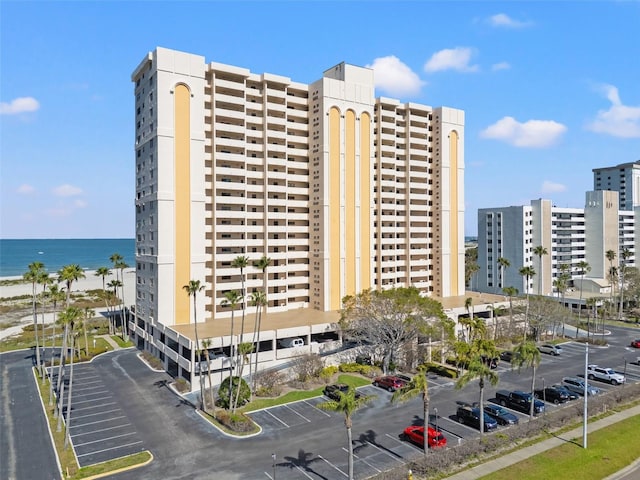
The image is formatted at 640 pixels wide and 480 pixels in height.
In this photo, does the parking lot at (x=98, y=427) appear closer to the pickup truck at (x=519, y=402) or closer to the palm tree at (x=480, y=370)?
the palm tree at (x=480, y=370)

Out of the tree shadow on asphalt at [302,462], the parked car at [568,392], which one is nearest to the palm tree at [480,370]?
the tree shadow on asphalt at [302,462]

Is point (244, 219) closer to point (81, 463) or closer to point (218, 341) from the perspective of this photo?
point (218, 341)

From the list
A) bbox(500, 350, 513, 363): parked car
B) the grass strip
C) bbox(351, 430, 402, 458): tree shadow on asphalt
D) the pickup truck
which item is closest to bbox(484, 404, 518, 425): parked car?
the pickup truck

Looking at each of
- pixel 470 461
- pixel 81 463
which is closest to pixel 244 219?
pixel 81 463

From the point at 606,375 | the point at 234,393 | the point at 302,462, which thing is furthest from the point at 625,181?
the point at 302,462

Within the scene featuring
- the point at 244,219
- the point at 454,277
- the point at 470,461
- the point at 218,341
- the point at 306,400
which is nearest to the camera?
the point at 470,461

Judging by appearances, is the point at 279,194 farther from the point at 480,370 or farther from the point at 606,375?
the point at 606,375
